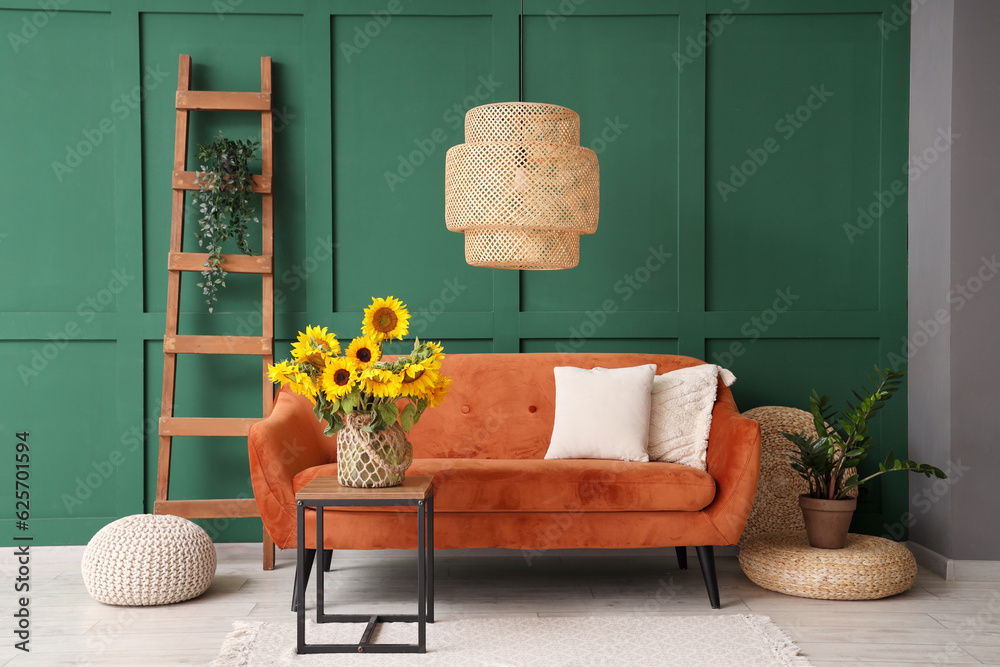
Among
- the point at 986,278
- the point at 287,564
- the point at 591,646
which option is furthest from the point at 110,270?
the point at 986,278

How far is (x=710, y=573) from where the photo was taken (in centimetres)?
276

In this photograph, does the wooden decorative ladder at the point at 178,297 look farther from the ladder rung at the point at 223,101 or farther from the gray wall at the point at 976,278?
the gray wall at the point at 976,278

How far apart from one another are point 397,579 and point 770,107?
8.97 ft

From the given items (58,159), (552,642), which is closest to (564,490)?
(552,642)

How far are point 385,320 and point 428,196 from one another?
4.43 ft

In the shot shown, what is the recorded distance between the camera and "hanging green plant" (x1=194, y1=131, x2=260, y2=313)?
3.33m

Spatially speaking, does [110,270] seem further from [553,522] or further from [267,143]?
[553,522]

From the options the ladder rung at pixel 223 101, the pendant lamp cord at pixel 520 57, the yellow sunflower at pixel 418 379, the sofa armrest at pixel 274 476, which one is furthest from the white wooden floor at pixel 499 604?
the pendant lamp cord at pixel 520 57

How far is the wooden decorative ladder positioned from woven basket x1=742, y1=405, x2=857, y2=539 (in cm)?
222

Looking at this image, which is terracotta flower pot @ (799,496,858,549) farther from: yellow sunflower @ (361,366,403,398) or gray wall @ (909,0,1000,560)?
yellow sunflower @ (361,366,403,398)

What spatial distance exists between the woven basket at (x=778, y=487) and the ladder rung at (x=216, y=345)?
225 centimetres

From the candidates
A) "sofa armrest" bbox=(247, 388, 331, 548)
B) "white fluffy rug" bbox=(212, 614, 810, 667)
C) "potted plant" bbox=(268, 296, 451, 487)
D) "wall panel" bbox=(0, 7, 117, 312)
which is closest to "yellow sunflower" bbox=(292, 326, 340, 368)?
"potted plant" bbox=(268, 296, 451, 487)

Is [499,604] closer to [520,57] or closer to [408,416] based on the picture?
[408,416]

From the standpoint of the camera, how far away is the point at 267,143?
3.42 m
